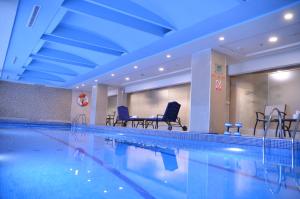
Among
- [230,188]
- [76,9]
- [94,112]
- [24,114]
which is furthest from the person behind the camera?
[24,114]

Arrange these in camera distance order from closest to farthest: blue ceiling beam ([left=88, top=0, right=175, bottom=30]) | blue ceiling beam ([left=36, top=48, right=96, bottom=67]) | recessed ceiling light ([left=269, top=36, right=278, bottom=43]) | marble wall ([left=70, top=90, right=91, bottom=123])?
blue ceiling beam ([left=88, top=0, right=175, bottom=30])
recessed ceiling light ([left=269, top=36, right=278, bottom=43])
blue ceiling beam ([left=36, top=48, right=96, bottom=67])
marble wall ([left=70, top=90, right=91, bottom=123])

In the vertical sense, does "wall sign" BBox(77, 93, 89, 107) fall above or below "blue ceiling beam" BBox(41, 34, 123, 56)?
below

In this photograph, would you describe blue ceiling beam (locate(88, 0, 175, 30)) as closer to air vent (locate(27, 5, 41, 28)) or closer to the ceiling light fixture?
air vent (locate(27, 5, 41, 28))

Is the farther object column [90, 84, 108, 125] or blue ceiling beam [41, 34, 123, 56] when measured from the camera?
column [90, 84, 108, 125]

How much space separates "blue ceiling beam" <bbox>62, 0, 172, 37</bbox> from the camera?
4770 millimetres

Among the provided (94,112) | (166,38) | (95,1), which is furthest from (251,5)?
(94,112)

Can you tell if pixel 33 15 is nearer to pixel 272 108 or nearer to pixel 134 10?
pixel 134 10

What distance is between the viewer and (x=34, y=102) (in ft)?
49.5

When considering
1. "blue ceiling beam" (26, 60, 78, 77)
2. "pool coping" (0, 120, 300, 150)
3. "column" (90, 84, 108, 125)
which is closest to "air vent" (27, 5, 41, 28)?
"pool coping" (0, 120, 300, 150)

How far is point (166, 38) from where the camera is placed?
5.93 metres

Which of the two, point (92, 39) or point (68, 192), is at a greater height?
point (92, 39)

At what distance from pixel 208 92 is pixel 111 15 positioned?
306 centimetres

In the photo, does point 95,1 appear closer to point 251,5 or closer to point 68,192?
point 251,5

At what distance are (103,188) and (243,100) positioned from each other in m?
7.33
